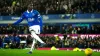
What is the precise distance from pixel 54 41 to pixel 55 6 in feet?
19.5

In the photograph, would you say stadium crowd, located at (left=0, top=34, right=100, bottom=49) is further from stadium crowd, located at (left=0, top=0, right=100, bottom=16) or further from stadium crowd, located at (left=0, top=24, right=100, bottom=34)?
stadium crowd, located at (left=0, top=0, right=100, bottom=16)

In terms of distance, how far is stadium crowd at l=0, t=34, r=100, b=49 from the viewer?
104ft

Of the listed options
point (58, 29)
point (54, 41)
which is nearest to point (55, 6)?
point (58, 29)

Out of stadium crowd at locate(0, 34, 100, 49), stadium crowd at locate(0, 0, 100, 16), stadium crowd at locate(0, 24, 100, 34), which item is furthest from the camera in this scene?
stadium crowd at locate(0, 0, 100, 16)

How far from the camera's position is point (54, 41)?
3397cm

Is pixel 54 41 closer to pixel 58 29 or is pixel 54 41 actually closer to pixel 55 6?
pixel 58 29

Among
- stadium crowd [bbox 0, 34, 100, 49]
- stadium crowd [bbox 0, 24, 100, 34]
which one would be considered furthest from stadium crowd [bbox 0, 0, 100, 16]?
stadium crowd [bbox 0, 34, 100, 49]

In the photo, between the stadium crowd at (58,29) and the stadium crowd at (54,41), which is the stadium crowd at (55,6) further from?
the stadium crowd at (54,41)

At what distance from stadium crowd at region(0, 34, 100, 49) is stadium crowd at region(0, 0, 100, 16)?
4.20m

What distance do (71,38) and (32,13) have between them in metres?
15.1

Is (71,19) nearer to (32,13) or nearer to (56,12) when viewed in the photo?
(56,12)

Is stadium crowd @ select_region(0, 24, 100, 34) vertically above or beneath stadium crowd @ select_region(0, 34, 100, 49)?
above

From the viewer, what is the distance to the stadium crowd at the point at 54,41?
31.8 metres

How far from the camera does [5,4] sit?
141 feet
